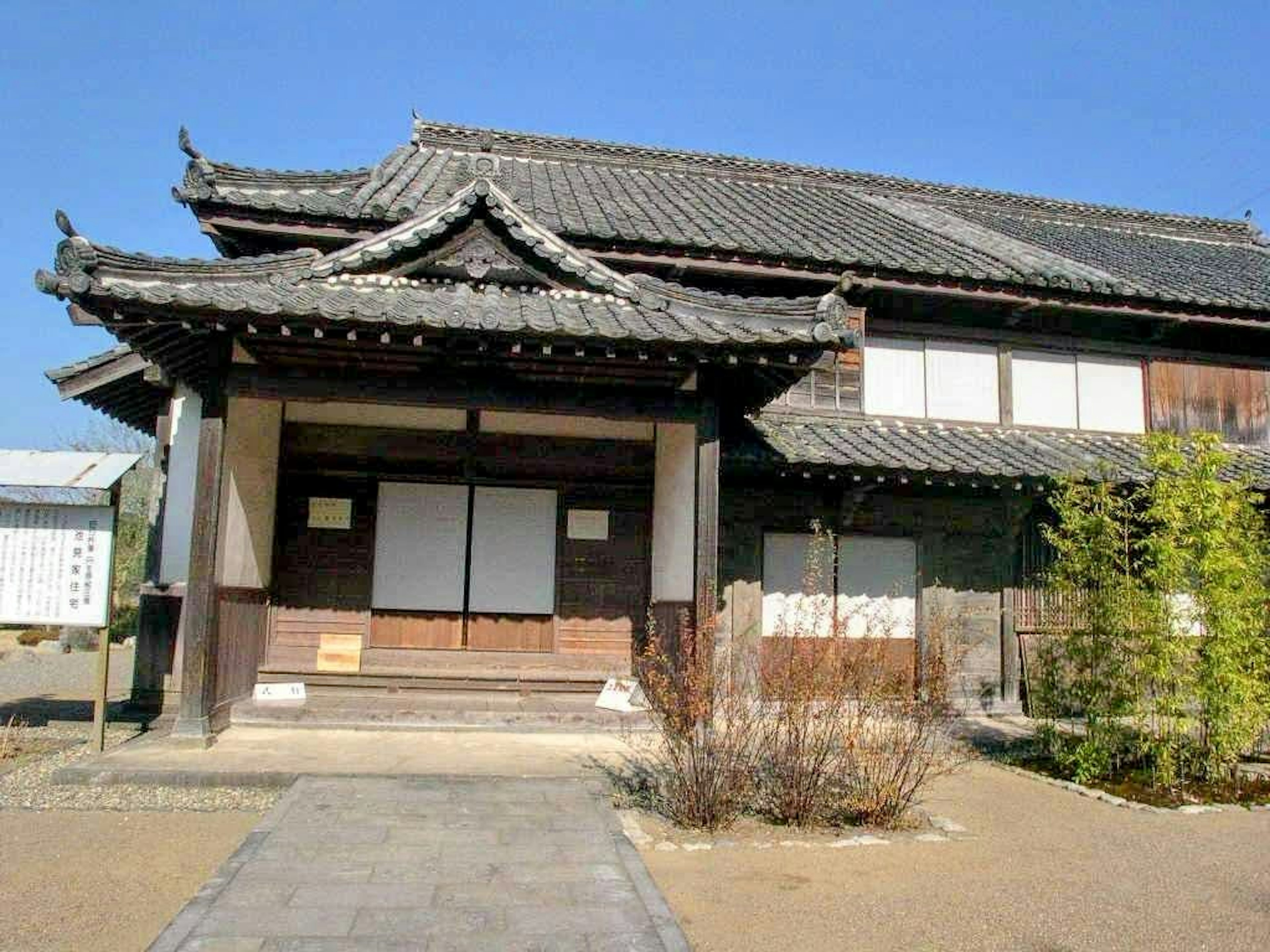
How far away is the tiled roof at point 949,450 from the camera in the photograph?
10109 mm

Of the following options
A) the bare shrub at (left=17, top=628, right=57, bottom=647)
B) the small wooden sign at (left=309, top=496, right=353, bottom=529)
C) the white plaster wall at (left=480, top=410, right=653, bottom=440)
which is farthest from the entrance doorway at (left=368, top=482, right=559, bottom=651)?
the bare shrub at (left=17, top=628, right=57, bottom=647)

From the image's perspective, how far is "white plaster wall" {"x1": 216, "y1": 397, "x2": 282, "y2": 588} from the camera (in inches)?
332

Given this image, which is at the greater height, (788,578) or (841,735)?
(788,578)

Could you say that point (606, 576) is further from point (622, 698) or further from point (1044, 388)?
point (1044, 388)

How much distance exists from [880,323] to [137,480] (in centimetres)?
2769

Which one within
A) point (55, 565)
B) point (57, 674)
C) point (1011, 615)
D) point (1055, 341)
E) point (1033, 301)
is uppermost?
point (1033, 301)

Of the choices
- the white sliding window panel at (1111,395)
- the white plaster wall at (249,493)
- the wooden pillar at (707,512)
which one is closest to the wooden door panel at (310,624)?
the white plaster wall at (249,493)

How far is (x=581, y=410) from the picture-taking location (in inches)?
344

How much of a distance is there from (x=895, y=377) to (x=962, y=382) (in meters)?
0.95

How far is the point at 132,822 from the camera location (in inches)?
246

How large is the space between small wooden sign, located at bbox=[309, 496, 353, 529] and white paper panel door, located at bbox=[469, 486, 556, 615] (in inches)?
53.9

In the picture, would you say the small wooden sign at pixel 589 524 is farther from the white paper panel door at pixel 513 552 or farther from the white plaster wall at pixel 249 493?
the white plaster wall at pixel 249 493

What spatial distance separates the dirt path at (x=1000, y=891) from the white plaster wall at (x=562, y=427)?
5307 mm

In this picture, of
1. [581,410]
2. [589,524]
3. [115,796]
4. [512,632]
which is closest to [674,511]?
[589,524]
